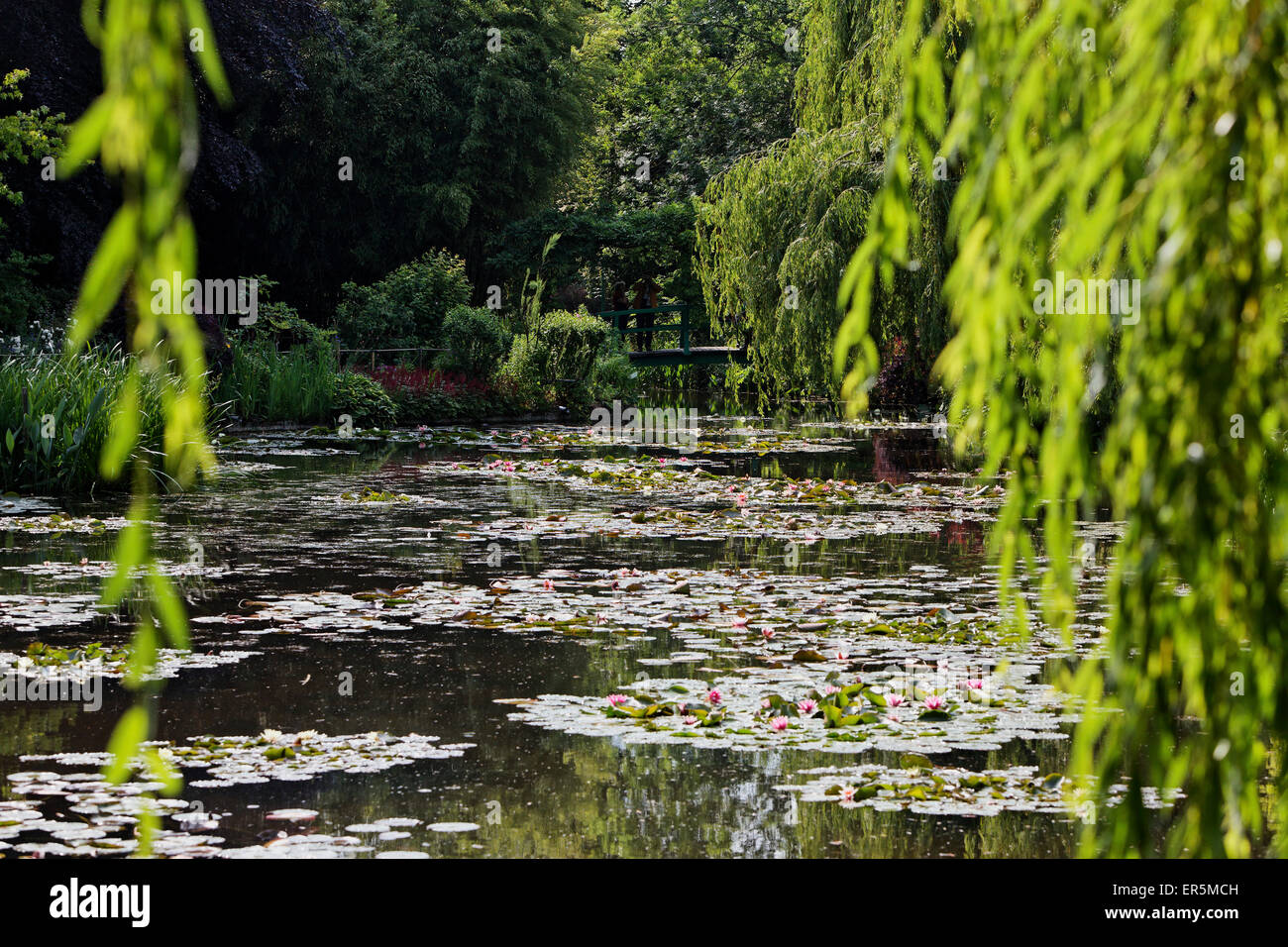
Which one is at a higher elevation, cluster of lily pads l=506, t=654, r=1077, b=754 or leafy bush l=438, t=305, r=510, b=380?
leafy bush l=438, t=305, r=510, b=380

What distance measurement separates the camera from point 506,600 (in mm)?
8344

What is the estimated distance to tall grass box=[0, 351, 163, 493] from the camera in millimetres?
12836

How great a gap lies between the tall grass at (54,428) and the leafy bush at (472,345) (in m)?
10.7

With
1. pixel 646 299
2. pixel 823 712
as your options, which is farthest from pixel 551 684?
pixel 646 299

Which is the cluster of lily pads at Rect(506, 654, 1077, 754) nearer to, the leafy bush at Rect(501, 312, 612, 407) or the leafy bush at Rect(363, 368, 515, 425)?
the leafy bush at Rect(363, 368, 515, 425)

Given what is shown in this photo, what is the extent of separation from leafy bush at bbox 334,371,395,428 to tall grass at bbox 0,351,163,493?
8003 mm

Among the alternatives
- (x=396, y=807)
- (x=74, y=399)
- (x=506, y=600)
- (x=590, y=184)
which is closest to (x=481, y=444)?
(x=74, y=399)

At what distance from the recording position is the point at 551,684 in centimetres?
649

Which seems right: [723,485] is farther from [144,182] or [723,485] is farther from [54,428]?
[144,182]

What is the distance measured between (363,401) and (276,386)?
1.53 meters

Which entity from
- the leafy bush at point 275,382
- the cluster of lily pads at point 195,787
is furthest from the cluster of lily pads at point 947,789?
the leafy bush at point 275,382

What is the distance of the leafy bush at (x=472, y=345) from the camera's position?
78.4 feet

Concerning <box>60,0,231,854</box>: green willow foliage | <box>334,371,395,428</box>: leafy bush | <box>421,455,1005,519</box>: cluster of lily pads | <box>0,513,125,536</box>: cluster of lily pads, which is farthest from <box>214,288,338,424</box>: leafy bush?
<box>60,0,231,854</box>: green willow foliage
